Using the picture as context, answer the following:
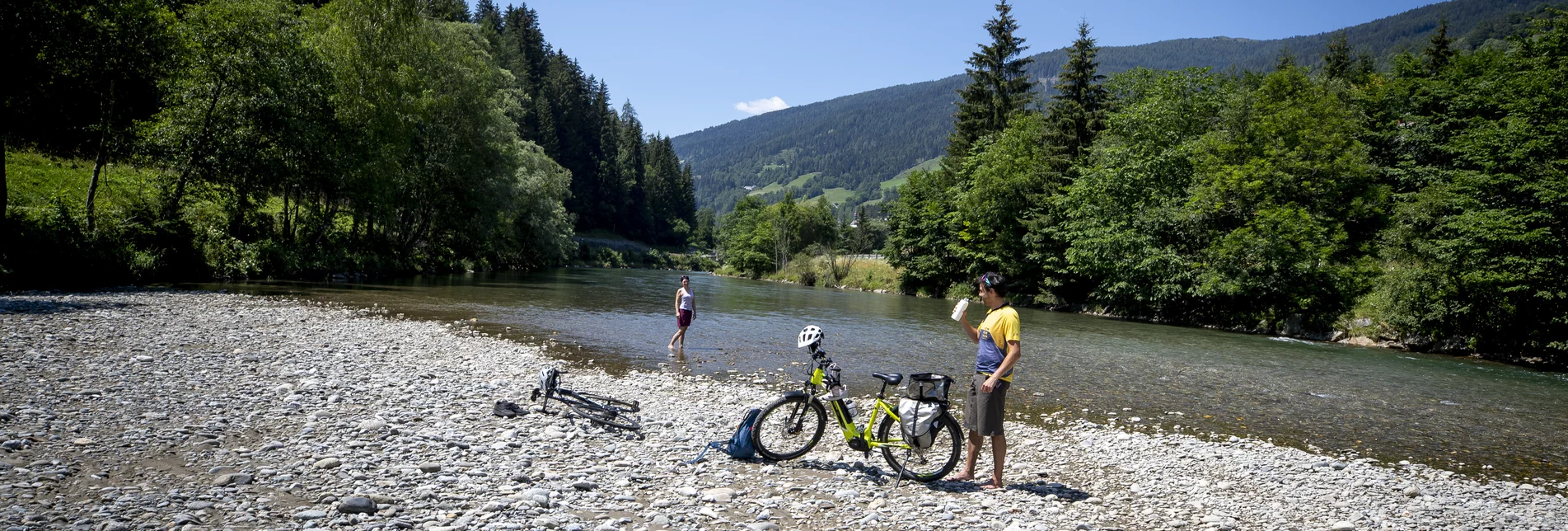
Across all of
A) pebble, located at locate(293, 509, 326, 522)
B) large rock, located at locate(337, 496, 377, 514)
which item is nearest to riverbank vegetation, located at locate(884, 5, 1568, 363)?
large rock, located at locate(337, 496, 377, 514)

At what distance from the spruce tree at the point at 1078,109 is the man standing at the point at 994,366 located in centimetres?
4478

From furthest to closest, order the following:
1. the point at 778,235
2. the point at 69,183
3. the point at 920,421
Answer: the point at 778,235, the point at 69,183, the point at 920,421

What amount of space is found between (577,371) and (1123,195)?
37992mm

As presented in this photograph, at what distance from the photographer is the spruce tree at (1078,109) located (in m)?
48.6

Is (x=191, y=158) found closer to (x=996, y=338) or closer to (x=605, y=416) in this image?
(x=605, y=416)

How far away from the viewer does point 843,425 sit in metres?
8.30

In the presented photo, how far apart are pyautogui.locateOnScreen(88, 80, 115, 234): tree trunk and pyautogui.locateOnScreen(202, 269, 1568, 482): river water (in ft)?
14.4

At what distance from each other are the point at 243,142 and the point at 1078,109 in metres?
48.0

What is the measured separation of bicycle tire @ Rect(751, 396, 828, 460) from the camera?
334 inches

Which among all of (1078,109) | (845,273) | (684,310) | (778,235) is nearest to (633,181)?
(778,235)

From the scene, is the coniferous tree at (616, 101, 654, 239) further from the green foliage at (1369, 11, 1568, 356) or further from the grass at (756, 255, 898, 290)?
the green foliage at (1369, 11, 1568, 356)

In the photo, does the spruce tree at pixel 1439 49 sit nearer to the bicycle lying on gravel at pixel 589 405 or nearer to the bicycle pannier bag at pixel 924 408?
the bicycle pannier bag at pixel 924 408

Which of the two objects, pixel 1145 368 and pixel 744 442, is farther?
pixel 1145 368

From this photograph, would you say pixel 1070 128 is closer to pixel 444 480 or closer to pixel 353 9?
pixel 353 9
